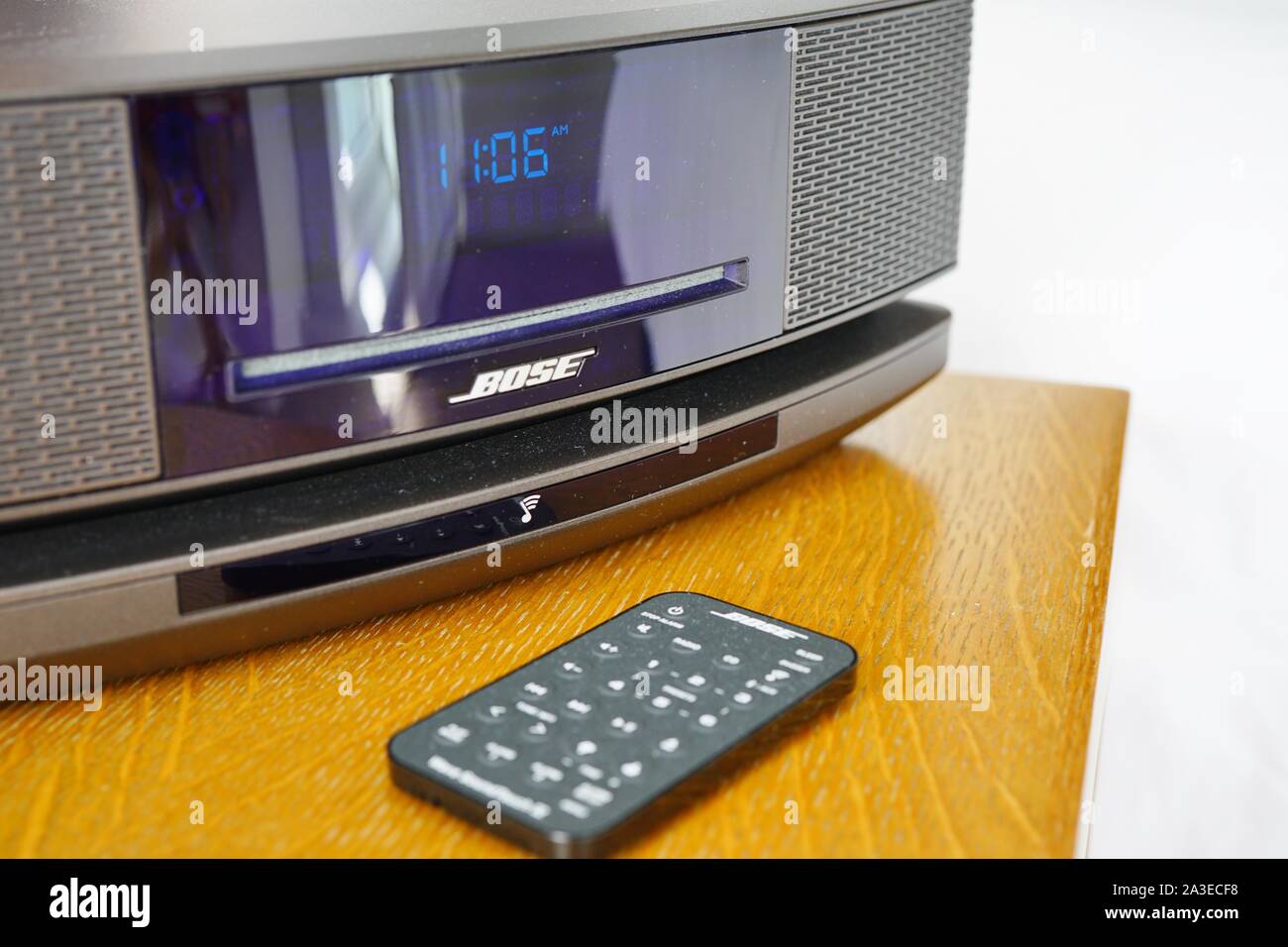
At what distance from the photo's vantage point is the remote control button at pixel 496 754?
404 millimetres

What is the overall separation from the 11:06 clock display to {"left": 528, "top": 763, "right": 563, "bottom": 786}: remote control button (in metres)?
0.19

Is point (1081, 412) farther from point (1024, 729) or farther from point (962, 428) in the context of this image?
point (1024, 729)

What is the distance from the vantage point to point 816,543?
0.59 metres

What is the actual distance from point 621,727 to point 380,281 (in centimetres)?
16

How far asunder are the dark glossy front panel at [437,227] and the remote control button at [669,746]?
0.45ft

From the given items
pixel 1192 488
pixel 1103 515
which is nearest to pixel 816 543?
pixel 1103 515

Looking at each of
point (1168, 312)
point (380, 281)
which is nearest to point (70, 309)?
point (380, 281)

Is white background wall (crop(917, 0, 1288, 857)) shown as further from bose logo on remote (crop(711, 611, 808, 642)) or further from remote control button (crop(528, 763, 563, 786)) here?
remote control button (crop(528, 763, 563, 786))

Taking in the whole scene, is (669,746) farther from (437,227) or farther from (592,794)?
(437,227)

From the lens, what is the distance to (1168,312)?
2.89 feet

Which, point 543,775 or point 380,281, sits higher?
point 380,281
